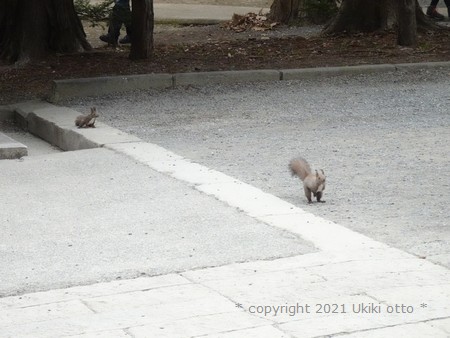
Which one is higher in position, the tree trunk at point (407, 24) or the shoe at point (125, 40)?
the tree trunk at point (407, 24)

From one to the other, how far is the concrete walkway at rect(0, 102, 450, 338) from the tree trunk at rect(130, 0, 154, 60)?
659cm

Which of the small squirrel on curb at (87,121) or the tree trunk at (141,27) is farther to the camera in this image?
the tree trunk at (141,27)

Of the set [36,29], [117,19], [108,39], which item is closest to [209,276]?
[36,29]

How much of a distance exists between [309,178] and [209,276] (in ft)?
5.91

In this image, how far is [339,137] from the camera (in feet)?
33.3

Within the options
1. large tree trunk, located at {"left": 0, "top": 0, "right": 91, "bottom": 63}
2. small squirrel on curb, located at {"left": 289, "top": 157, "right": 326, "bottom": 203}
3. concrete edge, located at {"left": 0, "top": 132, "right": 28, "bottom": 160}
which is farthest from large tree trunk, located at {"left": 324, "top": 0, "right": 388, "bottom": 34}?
small squirrel on curb, located at {"left": 289, "top": 157, "right": 326, "bottom": 203}

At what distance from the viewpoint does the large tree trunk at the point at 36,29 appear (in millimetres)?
15094

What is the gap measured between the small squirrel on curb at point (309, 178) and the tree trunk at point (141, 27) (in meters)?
7.30

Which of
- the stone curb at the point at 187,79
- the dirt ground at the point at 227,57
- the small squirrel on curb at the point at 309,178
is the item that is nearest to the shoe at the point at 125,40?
A: the dirt ground at the point at 227,57

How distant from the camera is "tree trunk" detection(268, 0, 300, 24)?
20.7 metres

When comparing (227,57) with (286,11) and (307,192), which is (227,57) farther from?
(307,192)

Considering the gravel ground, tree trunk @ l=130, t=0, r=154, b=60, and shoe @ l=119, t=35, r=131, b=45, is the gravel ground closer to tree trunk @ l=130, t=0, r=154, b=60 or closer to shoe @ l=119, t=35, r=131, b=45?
tree trunk @ l=130, t=0, r=154, b=60

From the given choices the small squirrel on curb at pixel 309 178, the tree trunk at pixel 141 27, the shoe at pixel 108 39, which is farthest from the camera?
the shoe at pixel 108 39

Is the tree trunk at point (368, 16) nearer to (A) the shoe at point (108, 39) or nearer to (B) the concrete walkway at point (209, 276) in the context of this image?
(A) the shoe at point (108, 39)
